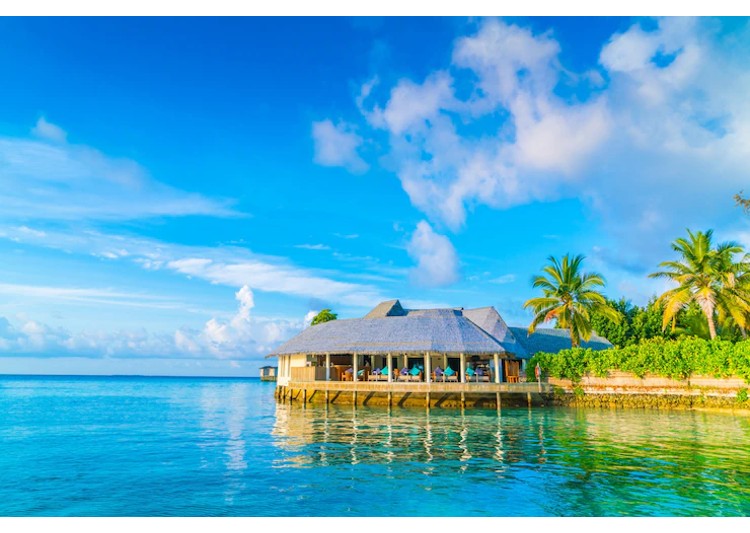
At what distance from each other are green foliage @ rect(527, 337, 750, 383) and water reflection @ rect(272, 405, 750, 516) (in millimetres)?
3071

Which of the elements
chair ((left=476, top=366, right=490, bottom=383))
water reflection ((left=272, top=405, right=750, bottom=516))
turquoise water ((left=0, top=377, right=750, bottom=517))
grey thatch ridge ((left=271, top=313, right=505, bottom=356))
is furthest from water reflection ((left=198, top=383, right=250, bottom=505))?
chair ((left=476, top=366, right=490, bottom=383))

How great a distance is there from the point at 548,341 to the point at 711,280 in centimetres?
1277

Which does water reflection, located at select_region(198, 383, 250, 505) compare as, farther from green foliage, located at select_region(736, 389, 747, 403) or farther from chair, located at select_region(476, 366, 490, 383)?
green foliage, located at select_region(736, 389, 747, 403)

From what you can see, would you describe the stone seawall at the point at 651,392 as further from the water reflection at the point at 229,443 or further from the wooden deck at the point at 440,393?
the water reflection at the point at 229,443

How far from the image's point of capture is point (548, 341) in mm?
45125

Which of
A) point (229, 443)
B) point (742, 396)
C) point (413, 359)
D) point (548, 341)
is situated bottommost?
point (229, 443)

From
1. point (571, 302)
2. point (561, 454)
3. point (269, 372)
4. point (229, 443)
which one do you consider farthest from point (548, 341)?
point (269, 372)

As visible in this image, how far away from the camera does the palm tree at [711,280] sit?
116ft

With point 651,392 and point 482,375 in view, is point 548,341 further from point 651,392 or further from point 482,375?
point 651,392

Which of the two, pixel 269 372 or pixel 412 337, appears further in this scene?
pixel 269 372

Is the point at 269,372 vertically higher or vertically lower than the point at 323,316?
lower

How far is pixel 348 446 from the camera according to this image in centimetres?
1981

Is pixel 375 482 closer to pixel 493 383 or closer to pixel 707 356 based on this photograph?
pixel 493 383

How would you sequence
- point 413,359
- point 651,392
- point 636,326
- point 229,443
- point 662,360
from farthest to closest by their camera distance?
point 636,326 < point 413,359 < point 651,392 < point 662,360 < point 229,443
